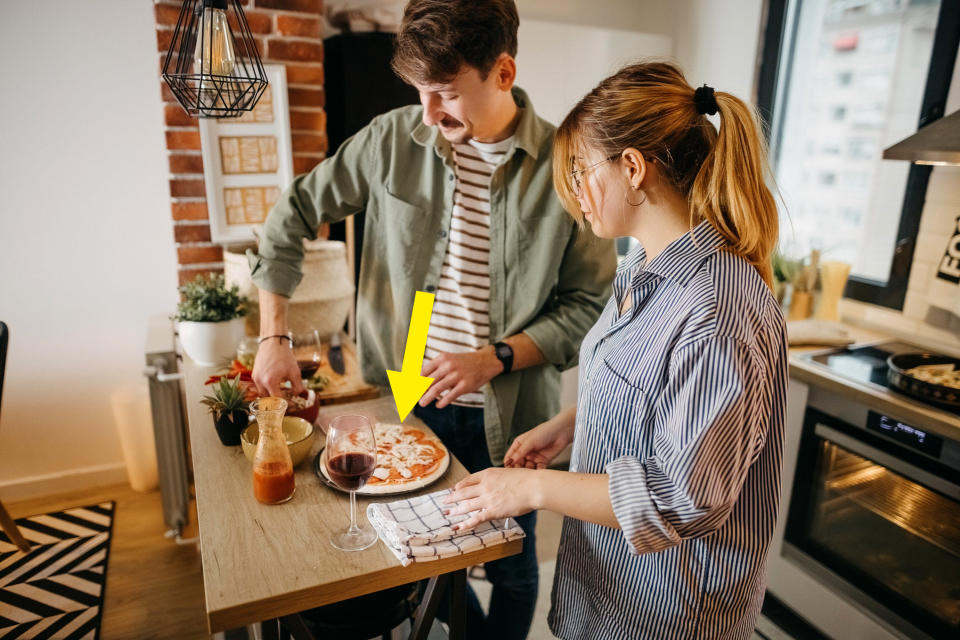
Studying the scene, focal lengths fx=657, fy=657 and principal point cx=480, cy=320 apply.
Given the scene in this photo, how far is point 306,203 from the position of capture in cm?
161

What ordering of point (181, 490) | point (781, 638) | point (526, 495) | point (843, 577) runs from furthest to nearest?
point (181, 490), point (781, 638), point (843, 577), point (526, 495)

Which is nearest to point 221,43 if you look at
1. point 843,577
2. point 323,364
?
point 323,364

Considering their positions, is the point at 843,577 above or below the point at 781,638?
above

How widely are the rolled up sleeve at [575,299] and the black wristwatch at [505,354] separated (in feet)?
0.21

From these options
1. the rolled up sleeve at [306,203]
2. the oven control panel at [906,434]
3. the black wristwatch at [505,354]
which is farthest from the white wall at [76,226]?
the oven control panel at [906,434]

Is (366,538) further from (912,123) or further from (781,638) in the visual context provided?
(912,123)

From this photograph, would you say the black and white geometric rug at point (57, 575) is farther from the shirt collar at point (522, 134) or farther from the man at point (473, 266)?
the shirt collar at point (522, 134)

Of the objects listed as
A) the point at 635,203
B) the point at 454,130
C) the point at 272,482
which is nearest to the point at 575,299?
the point at 454,130

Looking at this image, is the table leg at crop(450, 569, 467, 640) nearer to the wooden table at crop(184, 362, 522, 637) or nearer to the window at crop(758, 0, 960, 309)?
the wooden table at crop(184, 362, 522, 637)

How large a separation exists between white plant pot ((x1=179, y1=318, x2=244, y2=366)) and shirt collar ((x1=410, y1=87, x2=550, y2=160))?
814 millimetres

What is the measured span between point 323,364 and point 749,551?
1403 mm

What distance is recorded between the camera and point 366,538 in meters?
1.06

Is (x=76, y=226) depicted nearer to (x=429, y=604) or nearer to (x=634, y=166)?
(x=429, y=604)

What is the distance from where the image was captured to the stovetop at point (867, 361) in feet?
6.05
